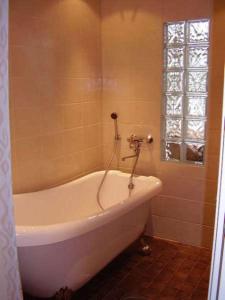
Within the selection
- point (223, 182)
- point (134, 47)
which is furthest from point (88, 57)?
point (223, 182)

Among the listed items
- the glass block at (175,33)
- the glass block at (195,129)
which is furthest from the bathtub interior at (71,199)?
the glass block at (175,33)

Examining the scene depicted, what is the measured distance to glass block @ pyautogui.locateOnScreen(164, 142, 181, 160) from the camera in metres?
3.06

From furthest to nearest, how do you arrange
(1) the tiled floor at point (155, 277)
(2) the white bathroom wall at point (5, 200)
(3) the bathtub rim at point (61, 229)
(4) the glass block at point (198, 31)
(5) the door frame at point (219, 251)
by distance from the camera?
(4) the glass block at point (198, 31)
(1) the tiled floor at point (155, 277)
(3) the bathtub rim at point (61, 229)
(2) the white bathroom wall at point (5, 200)
(5) the door frame at point (219, 251)

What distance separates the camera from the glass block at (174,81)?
2.94 meters

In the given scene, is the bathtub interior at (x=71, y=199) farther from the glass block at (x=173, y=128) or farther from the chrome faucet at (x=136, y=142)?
the glass block at (x=173, y=128)

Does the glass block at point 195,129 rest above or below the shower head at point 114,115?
below

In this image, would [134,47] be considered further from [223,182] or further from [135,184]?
[223,182]

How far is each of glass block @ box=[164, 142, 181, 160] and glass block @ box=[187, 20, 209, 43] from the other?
912mm

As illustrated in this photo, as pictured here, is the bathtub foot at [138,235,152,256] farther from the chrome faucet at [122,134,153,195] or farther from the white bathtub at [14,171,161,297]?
the chrome faucet at [122,134,153,195]

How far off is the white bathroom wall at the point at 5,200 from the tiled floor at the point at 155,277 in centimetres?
77

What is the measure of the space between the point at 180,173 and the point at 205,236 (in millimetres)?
609

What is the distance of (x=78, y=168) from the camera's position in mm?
3139

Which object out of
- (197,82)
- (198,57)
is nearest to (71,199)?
(197,82)

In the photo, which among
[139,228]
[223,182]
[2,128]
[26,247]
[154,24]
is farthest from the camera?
[154,24]
